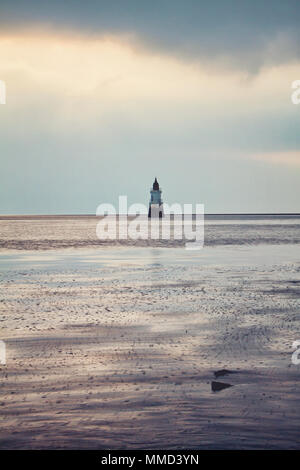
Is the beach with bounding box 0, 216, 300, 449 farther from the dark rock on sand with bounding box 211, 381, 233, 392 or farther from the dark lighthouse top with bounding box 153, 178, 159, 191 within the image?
the dark lighthouse top with bounding box 153, 178, 159, 191

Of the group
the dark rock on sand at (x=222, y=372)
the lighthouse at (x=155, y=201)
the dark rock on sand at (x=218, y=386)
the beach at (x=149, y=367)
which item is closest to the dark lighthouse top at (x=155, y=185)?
the lighthouse at (x=155, y=201)

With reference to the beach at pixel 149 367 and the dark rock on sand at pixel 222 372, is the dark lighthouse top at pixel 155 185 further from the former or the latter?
the dark rock on sand at pixel 222 372

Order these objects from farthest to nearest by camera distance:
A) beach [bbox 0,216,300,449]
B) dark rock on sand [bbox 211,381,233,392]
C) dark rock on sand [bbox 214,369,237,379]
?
dark rock on sand [bbox 214,369,237,379] < dark rock on sand [bbox 211,381,233,392] < beach [bbox 0,216,300,449]

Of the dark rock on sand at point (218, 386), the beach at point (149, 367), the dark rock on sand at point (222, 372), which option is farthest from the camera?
the dark rock on sand at point (222, 372)

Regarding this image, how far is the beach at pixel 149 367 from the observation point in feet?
18.8

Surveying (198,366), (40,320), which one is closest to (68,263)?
(40,320)

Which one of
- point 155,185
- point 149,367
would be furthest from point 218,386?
point 155,185

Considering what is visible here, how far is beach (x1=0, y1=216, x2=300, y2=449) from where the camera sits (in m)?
5.73

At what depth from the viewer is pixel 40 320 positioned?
12.3 m

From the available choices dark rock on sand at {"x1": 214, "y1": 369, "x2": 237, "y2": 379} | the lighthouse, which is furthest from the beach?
the lighthouse

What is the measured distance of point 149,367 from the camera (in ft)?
27.1

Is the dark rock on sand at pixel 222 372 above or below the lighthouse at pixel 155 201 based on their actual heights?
below
